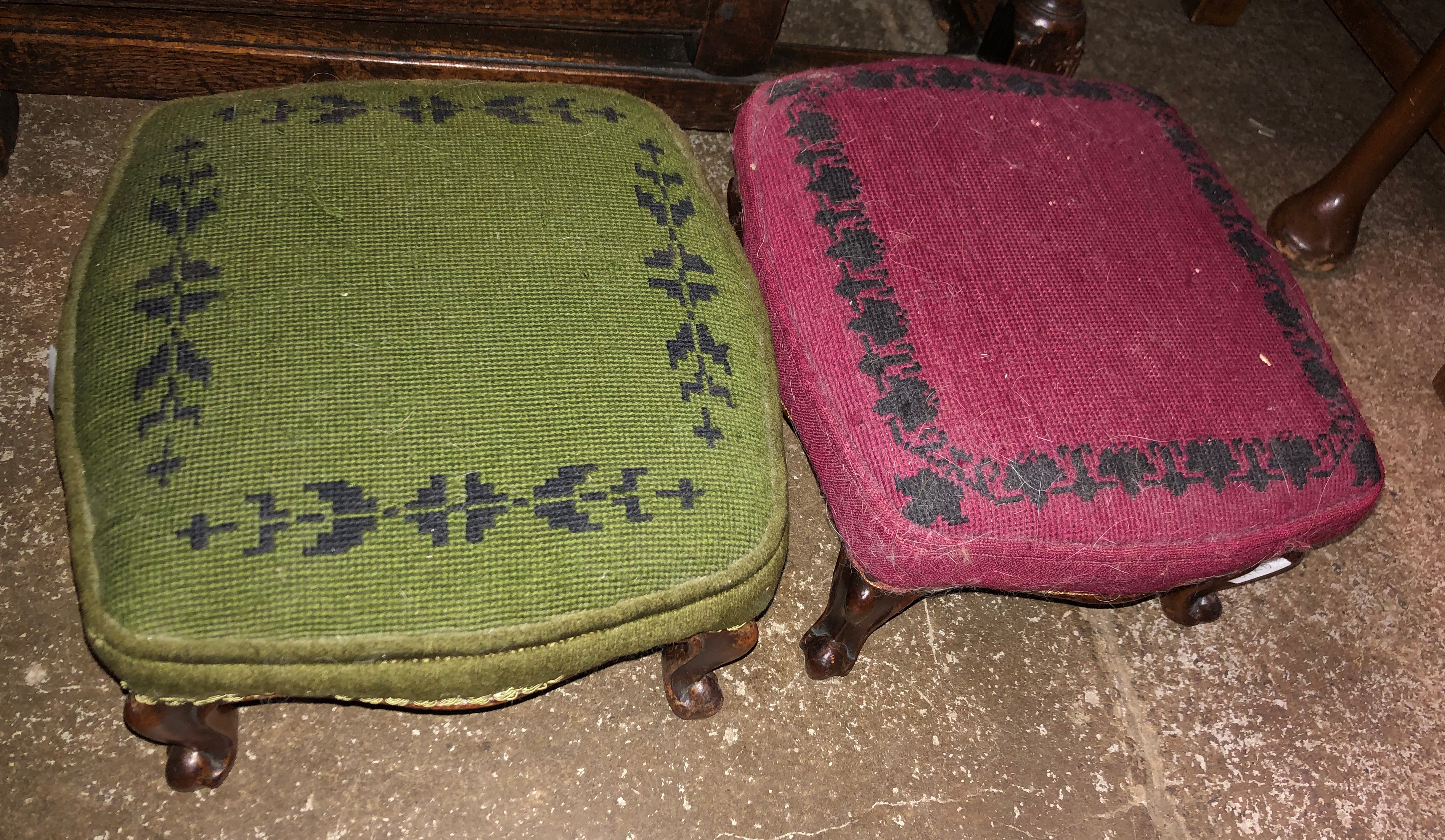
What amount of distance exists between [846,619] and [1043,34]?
37.6 inches

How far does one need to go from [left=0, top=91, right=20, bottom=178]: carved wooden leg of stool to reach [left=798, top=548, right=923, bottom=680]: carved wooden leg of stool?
1.47m

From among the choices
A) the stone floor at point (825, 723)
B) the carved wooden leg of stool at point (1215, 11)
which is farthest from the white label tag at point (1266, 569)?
the carved wooden leg of stool at point (1215, 11)

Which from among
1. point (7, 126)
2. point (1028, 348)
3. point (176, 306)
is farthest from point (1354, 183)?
point (7, 126)

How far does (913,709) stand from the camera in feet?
4.61

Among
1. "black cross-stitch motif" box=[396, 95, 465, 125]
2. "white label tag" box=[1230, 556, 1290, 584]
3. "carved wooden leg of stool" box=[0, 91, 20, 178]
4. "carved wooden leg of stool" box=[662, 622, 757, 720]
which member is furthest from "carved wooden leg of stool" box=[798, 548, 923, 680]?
"carved wooden leg of stool" box=[0, 91, 20, 178]

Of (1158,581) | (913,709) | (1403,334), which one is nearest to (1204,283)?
(1158,581)

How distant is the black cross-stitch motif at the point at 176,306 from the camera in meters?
0.90

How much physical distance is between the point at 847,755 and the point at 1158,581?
492 millimetres

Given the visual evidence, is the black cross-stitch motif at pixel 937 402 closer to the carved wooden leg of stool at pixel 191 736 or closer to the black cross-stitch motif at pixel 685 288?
the black cross-stitch motif at pixel 685 288

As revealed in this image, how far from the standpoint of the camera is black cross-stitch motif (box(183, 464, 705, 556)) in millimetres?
862

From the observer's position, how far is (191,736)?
106 cm

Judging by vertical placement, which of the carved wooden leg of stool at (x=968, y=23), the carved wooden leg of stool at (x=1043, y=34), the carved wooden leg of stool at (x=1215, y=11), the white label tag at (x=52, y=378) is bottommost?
the white label tag at (x=52, y=378)

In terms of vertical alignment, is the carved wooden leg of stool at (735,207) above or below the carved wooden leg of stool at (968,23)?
below

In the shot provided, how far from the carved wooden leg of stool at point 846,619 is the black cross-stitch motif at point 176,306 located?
0.72 m
